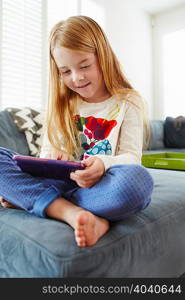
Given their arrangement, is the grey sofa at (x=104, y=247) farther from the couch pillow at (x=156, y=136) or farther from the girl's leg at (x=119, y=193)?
the couch pillow at (x=156, y=136)

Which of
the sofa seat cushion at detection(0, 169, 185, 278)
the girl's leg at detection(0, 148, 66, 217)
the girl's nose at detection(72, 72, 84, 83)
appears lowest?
the sofa seat cushion at detection(0, 169, 185, 278)

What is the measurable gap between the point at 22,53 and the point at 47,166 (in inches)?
64.7

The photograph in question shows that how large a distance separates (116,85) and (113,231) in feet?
1.94

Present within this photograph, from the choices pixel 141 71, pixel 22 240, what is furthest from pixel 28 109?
pixel 141 71

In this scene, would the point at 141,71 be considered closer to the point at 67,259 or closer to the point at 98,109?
the point at 98,109

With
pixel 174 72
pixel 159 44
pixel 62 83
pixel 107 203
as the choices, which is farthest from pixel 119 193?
pixel 159 44

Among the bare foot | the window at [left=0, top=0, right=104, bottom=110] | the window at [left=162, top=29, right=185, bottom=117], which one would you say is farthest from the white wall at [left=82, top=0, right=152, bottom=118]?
the bare foot

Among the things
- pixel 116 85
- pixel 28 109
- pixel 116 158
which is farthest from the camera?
pixel 28 109

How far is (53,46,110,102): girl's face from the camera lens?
867 mm

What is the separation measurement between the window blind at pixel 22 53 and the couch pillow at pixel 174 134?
1343 mm

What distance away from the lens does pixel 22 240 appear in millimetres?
558

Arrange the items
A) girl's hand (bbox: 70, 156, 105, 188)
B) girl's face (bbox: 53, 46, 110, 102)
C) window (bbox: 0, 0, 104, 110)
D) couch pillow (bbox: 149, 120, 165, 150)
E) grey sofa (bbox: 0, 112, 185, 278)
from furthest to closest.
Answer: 1. couch pillow (bbox: 149, 120, 165, 150)
2. window (bbox: 0, 0, 104, 110)
3. girl's face (bbox: 53, 46, 110, 102)
4. girl's hand (bbox: 70, 156, 105, 188)
5. grey sofa (bbox: 0, 112, 185, 278)

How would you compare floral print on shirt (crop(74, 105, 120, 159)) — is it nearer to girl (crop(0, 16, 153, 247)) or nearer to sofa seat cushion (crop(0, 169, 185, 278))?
girl (crop(0, 16, 153, 247))

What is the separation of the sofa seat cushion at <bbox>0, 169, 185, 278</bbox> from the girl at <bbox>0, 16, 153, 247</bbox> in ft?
0.09
